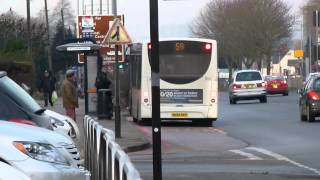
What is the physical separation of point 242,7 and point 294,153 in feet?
229

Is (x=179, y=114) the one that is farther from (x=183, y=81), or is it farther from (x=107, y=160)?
(x=107, y=160)

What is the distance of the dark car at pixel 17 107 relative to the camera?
8.70m

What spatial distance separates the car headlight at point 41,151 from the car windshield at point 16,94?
202 cm

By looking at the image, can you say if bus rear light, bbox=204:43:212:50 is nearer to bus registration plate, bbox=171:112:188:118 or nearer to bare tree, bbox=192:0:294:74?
bus registration plate, bbox=171:112:188:118

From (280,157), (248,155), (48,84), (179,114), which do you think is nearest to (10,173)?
(280,157)

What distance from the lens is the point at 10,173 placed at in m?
6.44

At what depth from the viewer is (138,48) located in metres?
28.0

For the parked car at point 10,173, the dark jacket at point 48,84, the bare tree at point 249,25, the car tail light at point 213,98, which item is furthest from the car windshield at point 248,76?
the bare tree at point 249,25

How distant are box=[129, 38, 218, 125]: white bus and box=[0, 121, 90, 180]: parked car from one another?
61.9 ft

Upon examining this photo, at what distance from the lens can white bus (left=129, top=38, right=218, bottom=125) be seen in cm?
2627

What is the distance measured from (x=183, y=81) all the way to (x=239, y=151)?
356 inches

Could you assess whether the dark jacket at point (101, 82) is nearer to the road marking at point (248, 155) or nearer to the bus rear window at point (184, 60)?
the bus rear window at point (184, 60)

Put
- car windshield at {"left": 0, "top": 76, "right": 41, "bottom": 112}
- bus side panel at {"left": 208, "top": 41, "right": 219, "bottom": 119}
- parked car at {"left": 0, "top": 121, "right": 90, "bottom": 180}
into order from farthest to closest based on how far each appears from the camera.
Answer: bus side panel at {"left": 208, "top": 41, "right": 219, "bottom": 119}, car windshield at {"left": 0, "top": 76, "right": 41, "bottom": 112}, parked car at {"left": 0, "top": 121, "right": 90, "bottom": 180}

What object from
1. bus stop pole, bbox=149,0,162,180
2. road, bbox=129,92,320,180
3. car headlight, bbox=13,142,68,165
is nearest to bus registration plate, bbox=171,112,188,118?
road, bbox=129,92,320,180
